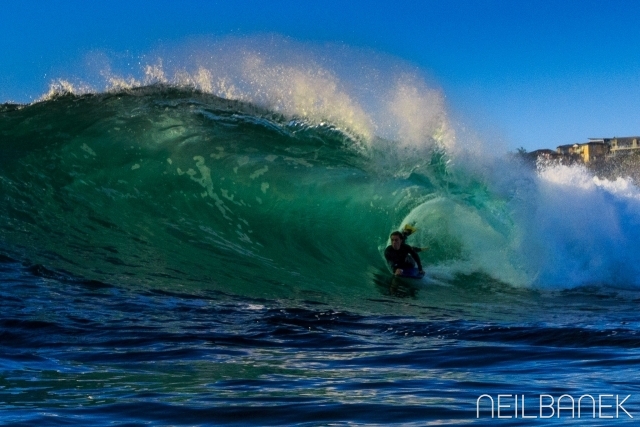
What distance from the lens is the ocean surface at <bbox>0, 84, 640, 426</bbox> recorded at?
15.2 feet

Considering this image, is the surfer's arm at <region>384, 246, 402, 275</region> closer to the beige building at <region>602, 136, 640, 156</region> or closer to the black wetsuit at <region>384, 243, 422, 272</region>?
the black wetsuit at <region>384, 243, 422, 272</region>

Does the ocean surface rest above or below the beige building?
below

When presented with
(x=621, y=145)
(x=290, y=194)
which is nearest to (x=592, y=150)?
(x=621, y=145)

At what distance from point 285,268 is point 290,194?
8.28 ft

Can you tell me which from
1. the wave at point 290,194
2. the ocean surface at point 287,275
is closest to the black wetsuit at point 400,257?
the ocean surface at point 287,275

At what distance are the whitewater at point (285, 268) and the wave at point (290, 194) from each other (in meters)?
0.04

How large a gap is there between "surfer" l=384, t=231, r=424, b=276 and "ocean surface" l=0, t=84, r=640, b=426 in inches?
8.7

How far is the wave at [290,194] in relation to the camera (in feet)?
41.1

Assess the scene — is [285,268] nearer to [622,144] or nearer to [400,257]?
[400,257]

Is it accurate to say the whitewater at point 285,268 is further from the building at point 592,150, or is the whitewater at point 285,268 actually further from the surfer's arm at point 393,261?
the building at point 592,150

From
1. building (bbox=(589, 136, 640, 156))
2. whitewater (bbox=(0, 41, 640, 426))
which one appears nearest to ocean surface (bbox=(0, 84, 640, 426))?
whitewater (bbox=(0, 41, 640, 426))

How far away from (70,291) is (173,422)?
16.3 ft

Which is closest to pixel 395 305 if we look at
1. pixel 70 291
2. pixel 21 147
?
pixel 70 291

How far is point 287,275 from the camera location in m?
11.1
